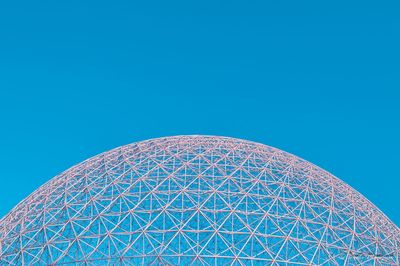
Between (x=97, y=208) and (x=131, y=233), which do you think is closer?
(x=131, y=233)

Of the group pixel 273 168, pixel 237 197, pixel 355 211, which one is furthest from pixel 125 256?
pixel 355 211

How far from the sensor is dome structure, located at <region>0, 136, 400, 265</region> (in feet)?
110

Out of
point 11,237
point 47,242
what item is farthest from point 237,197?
point 11,237

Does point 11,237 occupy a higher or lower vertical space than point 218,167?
lower

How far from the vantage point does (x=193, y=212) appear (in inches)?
1384

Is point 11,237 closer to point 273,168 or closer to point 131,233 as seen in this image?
point 131,233

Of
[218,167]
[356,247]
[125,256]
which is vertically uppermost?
[218,167]

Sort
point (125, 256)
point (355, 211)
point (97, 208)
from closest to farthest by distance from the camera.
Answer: point (125, 256) < point (97, 208) < point (355, 211)

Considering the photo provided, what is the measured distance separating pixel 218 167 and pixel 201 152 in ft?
5.81

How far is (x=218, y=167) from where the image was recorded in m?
37.8

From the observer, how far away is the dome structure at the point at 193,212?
110 feet

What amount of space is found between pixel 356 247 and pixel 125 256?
13897mm

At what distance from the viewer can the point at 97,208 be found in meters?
35.7

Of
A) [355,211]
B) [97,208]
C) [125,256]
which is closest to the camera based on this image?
[125,256]
